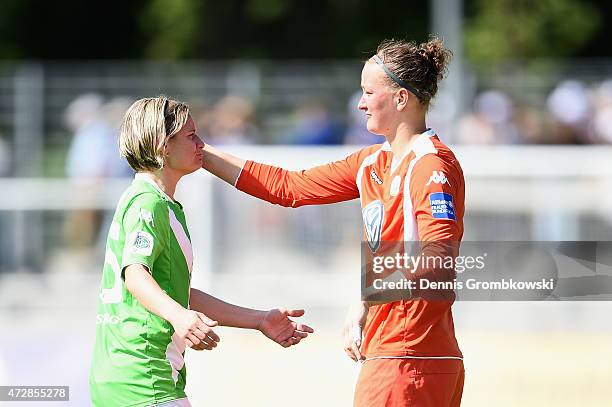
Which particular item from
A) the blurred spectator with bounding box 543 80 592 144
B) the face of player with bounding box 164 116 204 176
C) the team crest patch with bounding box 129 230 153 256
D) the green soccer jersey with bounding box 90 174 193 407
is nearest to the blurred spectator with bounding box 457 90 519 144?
the blurred spectator with bounding box 543 80 592 144

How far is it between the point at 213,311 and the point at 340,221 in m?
6.04

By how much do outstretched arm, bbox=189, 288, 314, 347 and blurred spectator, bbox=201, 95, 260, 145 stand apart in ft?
31.2

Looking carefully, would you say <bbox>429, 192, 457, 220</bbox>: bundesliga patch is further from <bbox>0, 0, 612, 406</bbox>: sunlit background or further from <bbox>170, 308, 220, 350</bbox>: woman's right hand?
<bbox>0, 0, 612, 406</bbox>: sunlit background

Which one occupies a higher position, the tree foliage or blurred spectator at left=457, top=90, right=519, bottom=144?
the tree foliage

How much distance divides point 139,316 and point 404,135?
1272mm

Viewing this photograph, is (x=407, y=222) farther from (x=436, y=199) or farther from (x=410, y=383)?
(x=410, y=383)

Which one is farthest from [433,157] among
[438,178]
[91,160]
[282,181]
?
[91,160]

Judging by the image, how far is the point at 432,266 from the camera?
4691mm

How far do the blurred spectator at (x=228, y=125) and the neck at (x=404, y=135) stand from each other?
31.8ft

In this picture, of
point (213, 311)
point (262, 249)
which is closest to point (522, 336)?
point (262, 249)

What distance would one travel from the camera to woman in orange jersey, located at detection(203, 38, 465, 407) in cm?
479

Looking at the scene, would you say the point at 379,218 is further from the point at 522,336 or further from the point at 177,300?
the point at 522,336

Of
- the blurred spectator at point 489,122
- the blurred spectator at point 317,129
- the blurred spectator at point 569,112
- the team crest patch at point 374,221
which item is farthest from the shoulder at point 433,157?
the blurred spectator at point 569,112

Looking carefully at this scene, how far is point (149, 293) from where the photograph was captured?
180 inches
